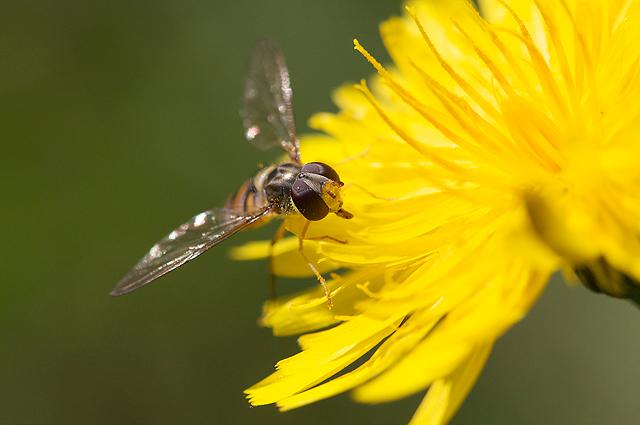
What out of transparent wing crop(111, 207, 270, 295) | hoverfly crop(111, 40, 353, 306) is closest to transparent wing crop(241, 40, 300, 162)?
hoverfly crop(111, 40, 353, 306)

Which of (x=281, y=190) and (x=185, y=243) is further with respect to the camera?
(x=281, y=190)

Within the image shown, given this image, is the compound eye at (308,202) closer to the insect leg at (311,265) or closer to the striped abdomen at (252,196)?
the insect leg at (311,265)

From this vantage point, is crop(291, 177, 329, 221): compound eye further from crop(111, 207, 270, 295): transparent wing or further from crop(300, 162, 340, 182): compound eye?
crop(111, 207, 270, 295): transparent wing

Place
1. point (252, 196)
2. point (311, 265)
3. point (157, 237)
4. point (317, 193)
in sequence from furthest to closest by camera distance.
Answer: point (157, 237) < point (252, 196) < point (311, 265) < point (317, 193)

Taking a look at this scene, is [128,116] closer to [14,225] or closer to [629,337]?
[14,225]

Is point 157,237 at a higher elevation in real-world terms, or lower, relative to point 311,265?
higher

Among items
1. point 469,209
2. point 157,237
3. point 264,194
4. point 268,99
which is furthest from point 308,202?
point 157,237

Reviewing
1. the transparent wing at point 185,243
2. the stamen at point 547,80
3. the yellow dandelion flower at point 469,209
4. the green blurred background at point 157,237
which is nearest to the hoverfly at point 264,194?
the transparent wing at point 185,243

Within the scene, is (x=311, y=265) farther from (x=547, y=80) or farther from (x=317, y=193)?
(x=547, y=80)
